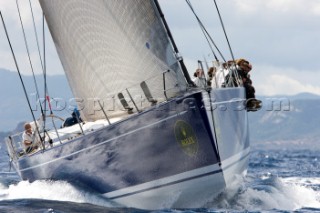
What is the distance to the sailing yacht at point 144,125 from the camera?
11.6 m

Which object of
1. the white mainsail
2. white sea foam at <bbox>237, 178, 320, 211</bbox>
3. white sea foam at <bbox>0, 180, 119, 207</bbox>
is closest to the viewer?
the white mainsail

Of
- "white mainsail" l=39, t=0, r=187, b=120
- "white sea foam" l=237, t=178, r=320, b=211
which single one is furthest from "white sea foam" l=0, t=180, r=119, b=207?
"white sea foam" l=237, t=178, r=320, b=211

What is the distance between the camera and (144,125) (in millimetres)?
11734

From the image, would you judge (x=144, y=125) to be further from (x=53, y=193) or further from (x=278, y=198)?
(x=278, y=198)

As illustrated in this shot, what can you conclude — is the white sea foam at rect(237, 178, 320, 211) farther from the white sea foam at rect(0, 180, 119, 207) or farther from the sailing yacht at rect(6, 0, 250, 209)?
the white sea foam at rect(0, 180, 119, 207)

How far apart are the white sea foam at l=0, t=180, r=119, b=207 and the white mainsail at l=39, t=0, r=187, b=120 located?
4.95ft

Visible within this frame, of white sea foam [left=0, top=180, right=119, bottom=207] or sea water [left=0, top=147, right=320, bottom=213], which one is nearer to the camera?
sea water [left=0, top=147, right=320, bottom=213]

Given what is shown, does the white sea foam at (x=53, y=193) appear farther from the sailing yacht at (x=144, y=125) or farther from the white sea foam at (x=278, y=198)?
the white sea foam at (x=278, y=198)

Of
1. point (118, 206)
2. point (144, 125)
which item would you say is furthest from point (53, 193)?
point (144, 125)

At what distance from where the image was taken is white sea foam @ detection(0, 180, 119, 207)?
1305 cm

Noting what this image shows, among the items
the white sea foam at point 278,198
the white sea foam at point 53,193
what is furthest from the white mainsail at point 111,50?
the white sea foam at point 278,198

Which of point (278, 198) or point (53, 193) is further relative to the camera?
point (53, 193)

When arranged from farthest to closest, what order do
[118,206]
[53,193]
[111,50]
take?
[53,193] < [111,50] < [118,206]

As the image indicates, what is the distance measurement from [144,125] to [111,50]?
2.13m
